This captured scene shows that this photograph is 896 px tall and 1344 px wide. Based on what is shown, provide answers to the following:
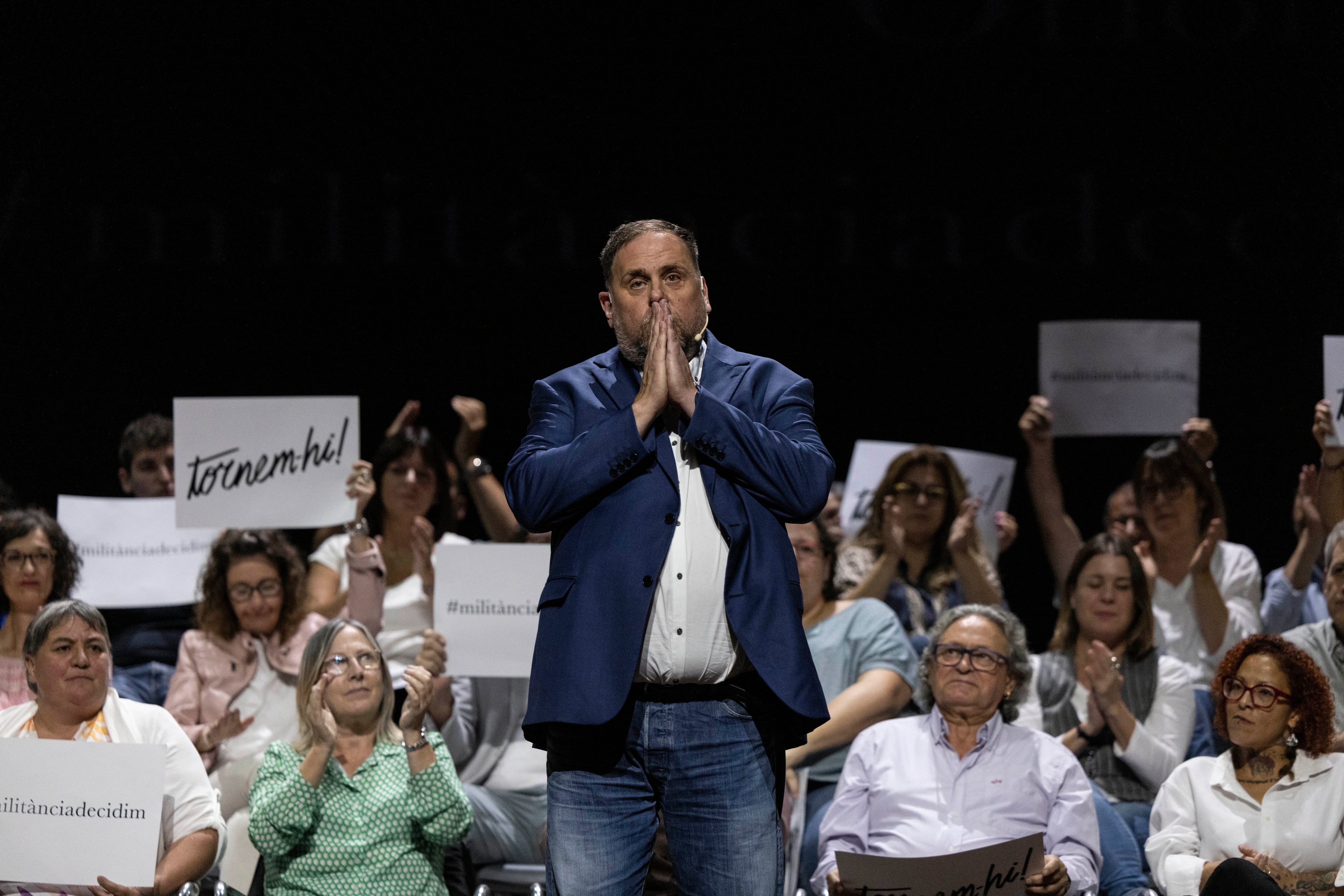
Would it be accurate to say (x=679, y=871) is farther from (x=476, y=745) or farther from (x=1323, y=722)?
(x=476, y=745)

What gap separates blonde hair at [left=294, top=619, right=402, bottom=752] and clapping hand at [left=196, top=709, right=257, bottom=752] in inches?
12.6

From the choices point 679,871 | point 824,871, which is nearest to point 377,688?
point 824,871

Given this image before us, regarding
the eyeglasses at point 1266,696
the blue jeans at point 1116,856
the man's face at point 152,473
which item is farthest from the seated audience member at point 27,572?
the eyeglasses at point 1266,696

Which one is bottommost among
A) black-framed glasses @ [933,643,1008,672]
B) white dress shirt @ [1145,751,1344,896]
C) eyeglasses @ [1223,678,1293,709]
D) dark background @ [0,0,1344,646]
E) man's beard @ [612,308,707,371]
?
white dress shirt @ [1145,751,1344,896]

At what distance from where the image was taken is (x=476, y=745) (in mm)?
4082

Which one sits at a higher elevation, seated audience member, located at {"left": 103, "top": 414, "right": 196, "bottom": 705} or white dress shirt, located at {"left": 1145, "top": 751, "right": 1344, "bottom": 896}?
seated audience member, located at {"left": 103, "top": 414, "right": 196, "bottom": 705}

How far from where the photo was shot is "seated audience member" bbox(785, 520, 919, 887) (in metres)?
3.68

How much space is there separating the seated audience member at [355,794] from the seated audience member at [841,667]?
931 millimetres

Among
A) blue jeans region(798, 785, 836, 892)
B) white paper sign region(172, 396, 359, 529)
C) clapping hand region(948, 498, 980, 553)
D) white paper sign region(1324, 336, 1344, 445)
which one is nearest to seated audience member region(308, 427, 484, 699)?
white paper sign region(172, 396, 359, 529)

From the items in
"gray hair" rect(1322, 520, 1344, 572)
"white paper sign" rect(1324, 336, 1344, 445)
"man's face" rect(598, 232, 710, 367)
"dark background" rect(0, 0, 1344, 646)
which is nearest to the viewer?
"man's face" rect(598, 232, 710, 367)

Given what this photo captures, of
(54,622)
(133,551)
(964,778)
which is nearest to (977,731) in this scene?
(964,778)

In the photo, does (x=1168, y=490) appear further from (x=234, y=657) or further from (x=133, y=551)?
(x=133, y=551)

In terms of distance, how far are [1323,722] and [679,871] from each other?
1742 millimetres

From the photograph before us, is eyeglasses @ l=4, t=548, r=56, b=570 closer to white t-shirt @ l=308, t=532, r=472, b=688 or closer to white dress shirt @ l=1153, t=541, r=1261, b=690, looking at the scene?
white t-shirt @ l=308, t=532, r=472, b=688
